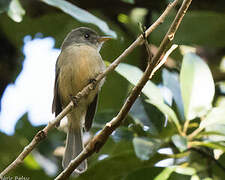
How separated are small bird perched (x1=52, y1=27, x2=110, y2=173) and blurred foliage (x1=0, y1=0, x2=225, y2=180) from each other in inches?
8.7

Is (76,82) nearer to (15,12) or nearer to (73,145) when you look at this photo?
(73,145)

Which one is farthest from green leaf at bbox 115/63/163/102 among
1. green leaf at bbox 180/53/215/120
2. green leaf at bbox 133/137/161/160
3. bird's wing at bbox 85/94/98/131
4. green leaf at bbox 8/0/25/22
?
green leaf at bbox 8/0/25/22

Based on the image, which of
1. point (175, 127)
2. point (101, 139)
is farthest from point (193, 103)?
point (101, 139)

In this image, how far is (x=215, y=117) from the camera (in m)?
3.89

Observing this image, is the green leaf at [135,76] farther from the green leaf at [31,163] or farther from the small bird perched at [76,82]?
the green leaf at [31,163]

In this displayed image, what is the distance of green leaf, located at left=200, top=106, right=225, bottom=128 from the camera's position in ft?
12.7

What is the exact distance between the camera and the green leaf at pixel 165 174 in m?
3.63

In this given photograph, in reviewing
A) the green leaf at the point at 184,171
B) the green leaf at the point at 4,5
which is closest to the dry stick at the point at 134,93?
the green leaf at the point at 184,171

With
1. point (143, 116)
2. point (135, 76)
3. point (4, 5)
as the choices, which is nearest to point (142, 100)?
point (143, 116)

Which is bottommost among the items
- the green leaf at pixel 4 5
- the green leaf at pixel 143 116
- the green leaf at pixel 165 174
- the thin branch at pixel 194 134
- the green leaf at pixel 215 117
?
the green leaf at pixel 165 174

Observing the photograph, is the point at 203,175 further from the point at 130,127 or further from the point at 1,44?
the point at 1,44

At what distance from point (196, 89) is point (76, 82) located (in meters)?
1.19

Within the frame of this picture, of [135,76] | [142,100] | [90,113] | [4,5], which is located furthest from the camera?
[90,113]

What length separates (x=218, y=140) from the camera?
12.3 ft
